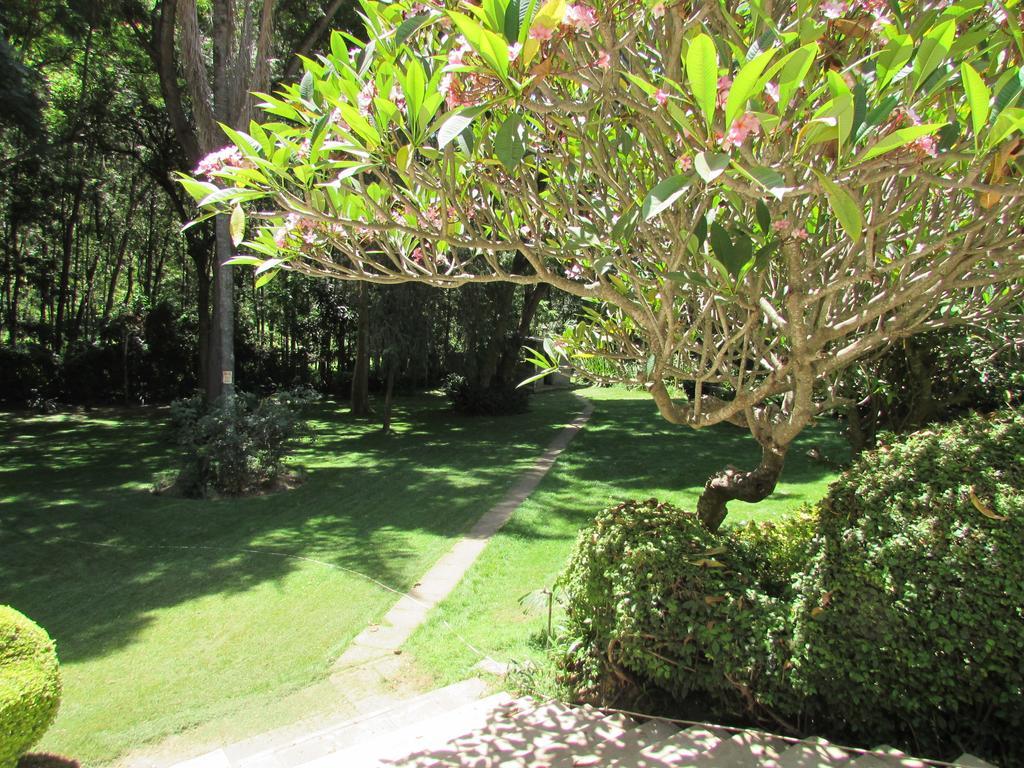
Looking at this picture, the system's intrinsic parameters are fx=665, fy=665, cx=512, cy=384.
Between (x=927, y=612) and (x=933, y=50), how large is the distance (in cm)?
196

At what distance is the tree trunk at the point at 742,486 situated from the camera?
391cm

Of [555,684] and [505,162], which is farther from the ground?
[505,162]

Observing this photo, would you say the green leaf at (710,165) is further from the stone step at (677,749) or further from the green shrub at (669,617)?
the stone step at (677,749)

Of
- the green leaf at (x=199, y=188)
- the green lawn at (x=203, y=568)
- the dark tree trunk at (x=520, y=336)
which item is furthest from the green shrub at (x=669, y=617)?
the dark tree trunk at (x=520, y=336)

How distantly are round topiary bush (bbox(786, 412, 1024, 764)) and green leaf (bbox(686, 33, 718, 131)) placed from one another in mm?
1905

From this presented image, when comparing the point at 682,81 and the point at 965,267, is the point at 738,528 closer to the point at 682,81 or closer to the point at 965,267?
the point at 965,267

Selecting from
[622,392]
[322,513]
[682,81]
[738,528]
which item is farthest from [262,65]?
[622,392]

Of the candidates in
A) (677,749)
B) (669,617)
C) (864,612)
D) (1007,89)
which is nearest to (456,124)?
(1007,89)

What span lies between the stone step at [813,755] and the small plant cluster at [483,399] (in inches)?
565

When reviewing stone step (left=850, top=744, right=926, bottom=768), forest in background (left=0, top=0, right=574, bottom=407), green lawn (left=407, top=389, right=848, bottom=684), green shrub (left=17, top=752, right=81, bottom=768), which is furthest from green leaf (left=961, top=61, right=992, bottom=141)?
forest in background (left=0, top=0, right=574, bottom=407)

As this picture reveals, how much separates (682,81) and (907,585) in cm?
223

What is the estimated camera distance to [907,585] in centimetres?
257

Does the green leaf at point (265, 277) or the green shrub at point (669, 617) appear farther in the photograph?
the green leaf at point (265, 277)

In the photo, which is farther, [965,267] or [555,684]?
[555,684]
